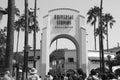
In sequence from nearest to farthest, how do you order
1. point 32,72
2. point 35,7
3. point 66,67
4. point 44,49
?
point 32,72 → point 35,7 → point 44,49 → point 66,67

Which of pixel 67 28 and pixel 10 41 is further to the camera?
pixel 67 28

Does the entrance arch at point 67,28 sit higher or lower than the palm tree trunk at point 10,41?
higher

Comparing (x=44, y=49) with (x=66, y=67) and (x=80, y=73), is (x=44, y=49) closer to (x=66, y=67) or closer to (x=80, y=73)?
(x=66, y=67)

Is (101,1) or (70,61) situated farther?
(70,61)

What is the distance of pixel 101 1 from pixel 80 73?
2501 cm

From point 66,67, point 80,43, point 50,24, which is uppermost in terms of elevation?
point 50,24

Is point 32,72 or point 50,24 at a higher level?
point 50,24

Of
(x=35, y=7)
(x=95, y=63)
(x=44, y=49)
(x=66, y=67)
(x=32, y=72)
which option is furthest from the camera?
(x=66, y=67)

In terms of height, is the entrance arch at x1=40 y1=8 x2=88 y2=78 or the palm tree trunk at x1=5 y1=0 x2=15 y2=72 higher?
the entrance arch at x1=40 y1=8 x2=88 y2=78

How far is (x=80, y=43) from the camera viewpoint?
4934 centimetres

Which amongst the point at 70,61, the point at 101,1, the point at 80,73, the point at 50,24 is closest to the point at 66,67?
the point at 70,61

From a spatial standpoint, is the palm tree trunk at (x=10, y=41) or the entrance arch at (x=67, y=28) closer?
the palm tree trunk at (x=10, y=41)

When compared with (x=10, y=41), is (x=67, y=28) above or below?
above

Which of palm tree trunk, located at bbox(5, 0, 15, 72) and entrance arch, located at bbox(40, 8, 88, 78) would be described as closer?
palm tree trunk, located at bbox(5, 0, 15, 72)
